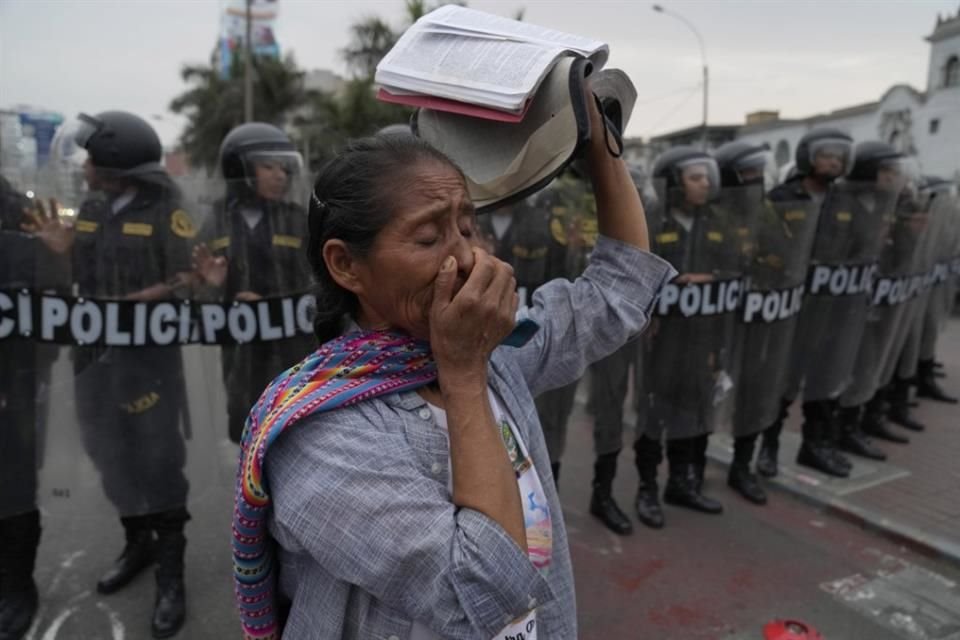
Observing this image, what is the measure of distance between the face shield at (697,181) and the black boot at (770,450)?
5.64 ft

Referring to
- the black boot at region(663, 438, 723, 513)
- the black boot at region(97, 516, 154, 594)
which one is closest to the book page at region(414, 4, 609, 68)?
the black boot at region(97, 516, 154, 594)

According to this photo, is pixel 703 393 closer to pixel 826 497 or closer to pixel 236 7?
pixel 826 497

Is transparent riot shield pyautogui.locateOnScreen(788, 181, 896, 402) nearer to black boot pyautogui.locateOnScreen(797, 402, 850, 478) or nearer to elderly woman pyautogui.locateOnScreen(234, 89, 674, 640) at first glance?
black boot pyautogui.locateOnScreen(797, 402, 850, 478)

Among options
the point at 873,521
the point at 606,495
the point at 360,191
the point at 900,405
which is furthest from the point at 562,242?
the point at 900,405

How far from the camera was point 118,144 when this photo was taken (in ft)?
9.95

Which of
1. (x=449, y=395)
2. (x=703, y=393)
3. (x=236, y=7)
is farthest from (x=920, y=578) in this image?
(x=236, y=7)

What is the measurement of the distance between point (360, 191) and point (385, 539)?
1.67 feet

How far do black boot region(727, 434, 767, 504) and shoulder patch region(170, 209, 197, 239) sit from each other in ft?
11.4

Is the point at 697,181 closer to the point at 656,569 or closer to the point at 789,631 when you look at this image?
the point at 656,569

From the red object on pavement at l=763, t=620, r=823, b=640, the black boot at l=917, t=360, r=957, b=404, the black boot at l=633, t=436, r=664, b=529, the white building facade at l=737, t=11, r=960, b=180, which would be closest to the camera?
the red object on pavement at l=763, t=620, r=823, b=640

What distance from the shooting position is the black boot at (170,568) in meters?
3.05

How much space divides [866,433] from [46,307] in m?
5.77

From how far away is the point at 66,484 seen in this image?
3064 millimetres

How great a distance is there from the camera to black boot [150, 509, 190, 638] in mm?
3053
